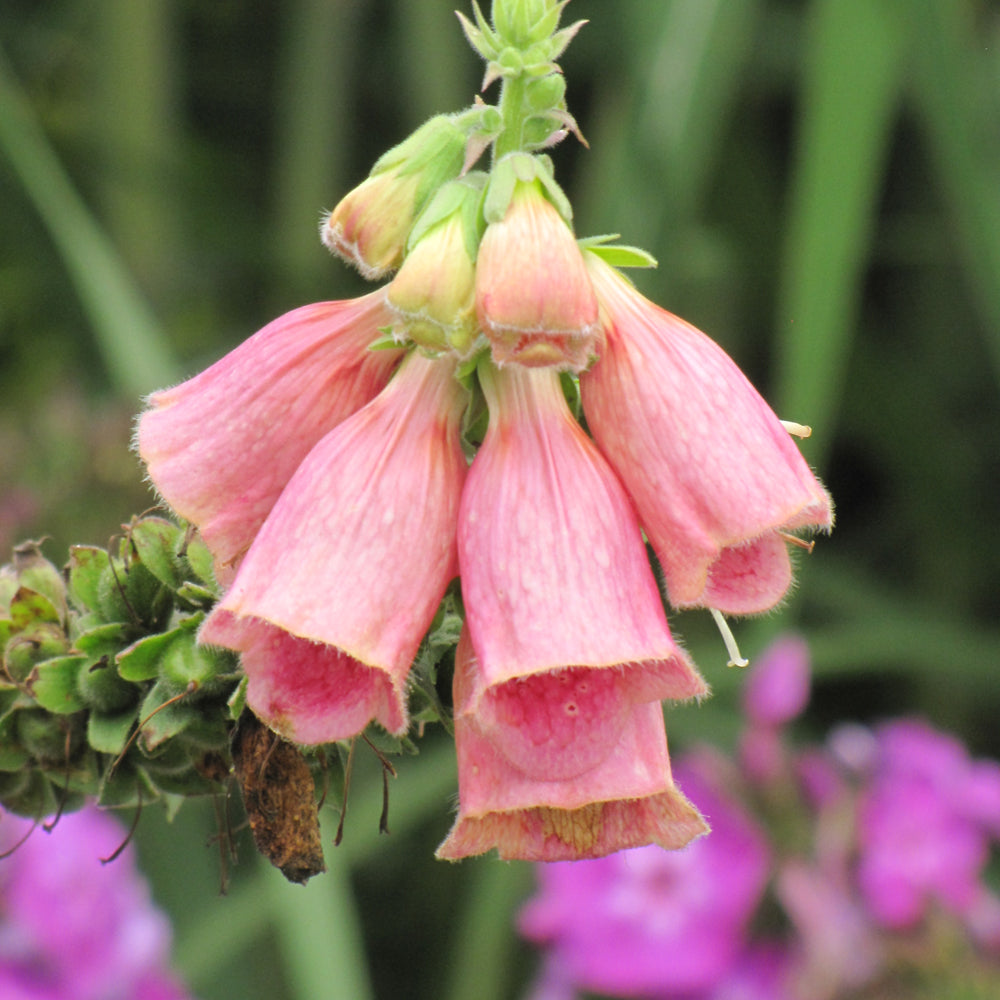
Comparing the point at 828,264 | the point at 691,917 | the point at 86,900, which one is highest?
the point at 828,264

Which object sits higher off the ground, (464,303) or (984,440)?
(464,303)

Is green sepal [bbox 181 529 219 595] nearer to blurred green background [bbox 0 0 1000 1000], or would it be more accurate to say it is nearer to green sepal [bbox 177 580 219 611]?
green sepal [bbox 177 580 219 611]

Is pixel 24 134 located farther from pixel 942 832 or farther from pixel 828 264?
pixel 942 832

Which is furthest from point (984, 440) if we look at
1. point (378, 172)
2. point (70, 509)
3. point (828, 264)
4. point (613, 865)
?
point (378, 172)

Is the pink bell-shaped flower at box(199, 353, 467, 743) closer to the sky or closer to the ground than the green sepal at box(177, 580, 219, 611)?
closer to the sky

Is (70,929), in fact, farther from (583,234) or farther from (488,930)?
(583,234)

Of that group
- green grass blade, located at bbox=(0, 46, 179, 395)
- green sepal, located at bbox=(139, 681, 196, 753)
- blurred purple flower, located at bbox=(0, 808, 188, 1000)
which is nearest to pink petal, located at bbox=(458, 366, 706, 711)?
green sepal, located at bbox=(139, 681, 196, 753)
